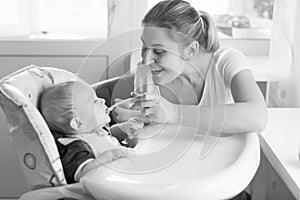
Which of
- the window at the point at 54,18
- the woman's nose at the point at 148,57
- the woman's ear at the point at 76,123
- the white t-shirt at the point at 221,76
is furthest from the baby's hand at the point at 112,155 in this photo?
the window at the point at 54,18

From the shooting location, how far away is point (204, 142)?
145 centimetres

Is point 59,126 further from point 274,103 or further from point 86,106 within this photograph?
point 274,103

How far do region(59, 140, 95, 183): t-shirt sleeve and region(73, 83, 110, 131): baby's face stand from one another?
54 millimetres

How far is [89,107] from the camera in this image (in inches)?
55.6

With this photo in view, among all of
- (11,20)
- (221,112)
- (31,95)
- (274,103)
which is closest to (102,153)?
(31,95)

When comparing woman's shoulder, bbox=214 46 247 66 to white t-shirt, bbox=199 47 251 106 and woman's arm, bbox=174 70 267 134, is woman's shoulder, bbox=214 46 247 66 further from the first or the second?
woman's arm, bbox=174 70 267 134

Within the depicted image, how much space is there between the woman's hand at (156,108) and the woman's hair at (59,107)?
157 mm

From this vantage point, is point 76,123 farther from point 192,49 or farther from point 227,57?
point 227,57

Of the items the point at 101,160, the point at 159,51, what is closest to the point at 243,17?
the point at 159,51

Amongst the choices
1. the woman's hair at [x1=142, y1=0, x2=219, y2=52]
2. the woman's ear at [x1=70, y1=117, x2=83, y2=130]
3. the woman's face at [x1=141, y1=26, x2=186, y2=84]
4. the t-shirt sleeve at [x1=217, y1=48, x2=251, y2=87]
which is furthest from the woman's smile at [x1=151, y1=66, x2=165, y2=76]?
the t-shirt sleeve at [x1=217, y1=48, x2=251, y2=87]

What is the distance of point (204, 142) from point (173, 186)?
282 millimetres

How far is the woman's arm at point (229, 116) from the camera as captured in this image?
1488 mm

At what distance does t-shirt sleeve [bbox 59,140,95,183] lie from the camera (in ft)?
4.49

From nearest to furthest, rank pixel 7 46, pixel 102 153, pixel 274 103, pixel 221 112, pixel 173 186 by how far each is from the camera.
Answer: pixel 173 186 → pixel 102 153 → pixel 221 112 → pixel 274 103 → pixel 7 46
